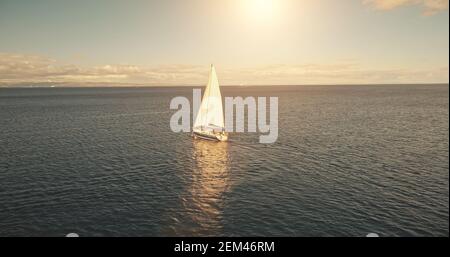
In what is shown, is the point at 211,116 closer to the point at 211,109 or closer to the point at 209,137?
the point at 211,109

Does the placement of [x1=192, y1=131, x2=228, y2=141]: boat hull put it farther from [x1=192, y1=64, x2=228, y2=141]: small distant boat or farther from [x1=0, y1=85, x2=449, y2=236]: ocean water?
[x1=0, y1=85, x2=449, y2=236]: ocean water

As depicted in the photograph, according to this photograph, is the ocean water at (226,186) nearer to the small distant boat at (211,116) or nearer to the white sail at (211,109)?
the small distant boat at (211,116)

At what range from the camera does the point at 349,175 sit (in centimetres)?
5625

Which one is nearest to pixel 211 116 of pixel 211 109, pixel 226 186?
pixel 211 109

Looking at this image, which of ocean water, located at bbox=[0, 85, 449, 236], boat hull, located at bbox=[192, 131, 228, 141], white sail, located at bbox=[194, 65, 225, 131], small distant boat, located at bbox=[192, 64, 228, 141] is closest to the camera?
ocean water, located at bbox=[0, 85, 449, 236]

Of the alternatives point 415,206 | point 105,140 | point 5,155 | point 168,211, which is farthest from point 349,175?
point 5,155

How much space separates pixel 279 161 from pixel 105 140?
47721 mm

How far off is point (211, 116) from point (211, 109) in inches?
80.1

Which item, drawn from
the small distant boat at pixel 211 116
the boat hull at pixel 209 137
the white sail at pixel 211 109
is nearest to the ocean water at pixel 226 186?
the boat hull at pixel 209 137

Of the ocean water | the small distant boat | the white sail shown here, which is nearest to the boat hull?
the small distant boat

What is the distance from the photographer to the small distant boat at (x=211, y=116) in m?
83.3

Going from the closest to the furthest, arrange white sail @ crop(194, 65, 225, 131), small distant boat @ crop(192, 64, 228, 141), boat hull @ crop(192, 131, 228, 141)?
white sail @ crop(194, 65, 225, 131) → small distant boat @ crop(192, 64, 228, 141) → boat hull @ crop(192, 131, 228, 141)

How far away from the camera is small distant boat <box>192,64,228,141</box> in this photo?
273 feet
